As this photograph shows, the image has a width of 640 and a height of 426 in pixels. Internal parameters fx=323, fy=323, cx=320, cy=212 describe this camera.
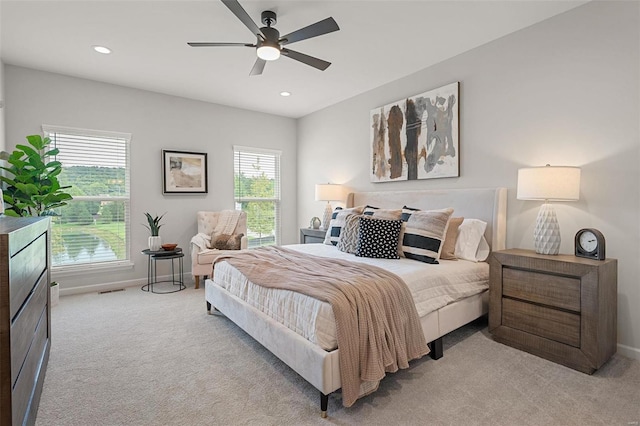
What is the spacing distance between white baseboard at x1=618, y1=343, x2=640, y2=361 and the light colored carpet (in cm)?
6

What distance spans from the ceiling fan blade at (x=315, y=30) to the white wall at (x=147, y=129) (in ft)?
9.43

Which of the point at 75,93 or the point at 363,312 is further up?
the point at 75,93

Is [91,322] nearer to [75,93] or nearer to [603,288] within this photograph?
[75,93]

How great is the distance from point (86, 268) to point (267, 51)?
3566 mm

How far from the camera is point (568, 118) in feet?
8.82

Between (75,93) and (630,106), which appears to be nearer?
(630,106)

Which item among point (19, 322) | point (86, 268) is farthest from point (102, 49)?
point (19, 322)

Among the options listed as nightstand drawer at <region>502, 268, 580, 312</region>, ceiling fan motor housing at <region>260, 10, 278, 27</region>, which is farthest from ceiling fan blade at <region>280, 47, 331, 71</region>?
nightstand drawer at <region>502, 268, 580, 312</region>

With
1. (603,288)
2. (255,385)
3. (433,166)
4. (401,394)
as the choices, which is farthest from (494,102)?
(255,385)

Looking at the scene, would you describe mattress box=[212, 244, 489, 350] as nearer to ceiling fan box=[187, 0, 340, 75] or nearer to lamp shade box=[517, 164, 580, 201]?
lamp shade box=[517, 164, 580, 201]

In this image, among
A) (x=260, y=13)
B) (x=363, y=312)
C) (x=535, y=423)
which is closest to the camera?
(x=535, y=423)

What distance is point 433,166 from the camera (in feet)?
12.1

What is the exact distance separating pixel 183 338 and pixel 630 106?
12.9ft

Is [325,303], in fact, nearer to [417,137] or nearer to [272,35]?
[272,35]
